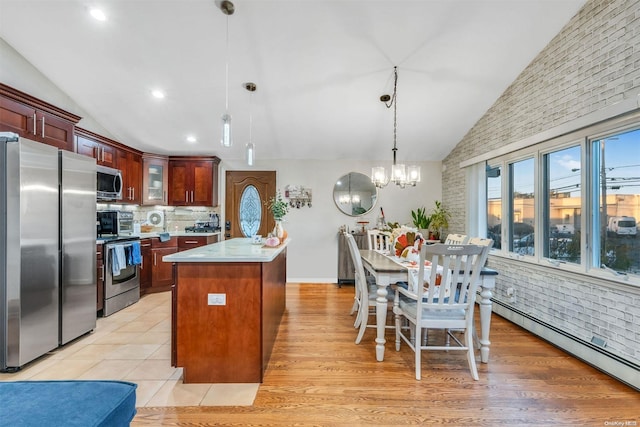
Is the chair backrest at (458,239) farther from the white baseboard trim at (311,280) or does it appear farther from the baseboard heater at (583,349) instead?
the white baseboard trim at (311,280)

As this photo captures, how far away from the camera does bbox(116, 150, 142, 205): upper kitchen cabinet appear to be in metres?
4.20

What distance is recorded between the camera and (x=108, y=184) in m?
3.71

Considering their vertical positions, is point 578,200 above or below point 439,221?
above

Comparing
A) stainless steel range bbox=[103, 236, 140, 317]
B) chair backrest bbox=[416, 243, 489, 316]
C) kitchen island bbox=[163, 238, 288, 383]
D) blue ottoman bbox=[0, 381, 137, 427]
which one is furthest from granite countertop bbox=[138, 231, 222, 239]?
chair backrest bbox=[416, 243, 489, 316]

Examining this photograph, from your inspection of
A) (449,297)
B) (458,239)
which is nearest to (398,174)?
(458,239)

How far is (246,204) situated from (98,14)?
330 centimetres

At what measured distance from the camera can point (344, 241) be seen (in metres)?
4.87

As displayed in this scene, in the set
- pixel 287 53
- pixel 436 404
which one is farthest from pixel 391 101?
pixel 436 404

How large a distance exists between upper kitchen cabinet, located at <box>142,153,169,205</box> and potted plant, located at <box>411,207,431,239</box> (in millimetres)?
4393

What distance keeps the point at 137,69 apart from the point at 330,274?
4.08 metres

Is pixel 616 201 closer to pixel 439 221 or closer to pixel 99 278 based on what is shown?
pixel 439 221

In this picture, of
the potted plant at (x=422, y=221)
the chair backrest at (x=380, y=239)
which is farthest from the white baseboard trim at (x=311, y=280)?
the potted plant at (x=422, y=221)

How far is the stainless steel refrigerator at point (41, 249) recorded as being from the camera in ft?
7.14

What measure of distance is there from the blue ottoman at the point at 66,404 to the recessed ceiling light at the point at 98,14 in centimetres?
286
